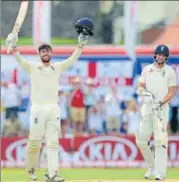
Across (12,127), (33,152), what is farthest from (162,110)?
(12,127)

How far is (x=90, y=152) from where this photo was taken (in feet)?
61.3

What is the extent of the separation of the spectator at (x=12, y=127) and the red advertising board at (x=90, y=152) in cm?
178

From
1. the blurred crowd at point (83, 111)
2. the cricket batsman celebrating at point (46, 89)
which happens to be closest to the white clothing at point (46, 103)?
the cricket batsman celebrating at point (46, 89)

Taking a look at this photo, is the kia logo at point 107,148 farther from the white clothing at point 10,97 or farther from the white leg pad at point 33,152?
the white leg pad at point 33,152

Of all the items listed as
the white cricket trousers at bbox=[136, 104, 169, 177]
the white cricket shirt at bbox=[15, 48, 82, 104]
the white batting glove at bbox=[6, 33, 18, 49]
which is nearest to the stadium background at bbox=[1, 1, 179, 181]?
the white cricket trousers at bbox=[136, 104, 169, 177]

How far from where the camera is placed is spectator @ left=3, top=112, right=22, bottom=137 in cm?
2053

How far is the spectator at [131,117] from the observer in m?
20.1

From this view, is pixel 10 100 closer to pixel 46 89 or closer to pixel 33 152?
pixel 33 152

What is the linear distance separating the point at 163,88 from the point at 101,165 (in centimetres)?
539

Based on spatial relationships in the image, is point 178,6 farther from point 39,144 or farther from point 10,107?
point 39,144

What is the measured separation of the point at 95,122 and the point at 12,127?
184cm

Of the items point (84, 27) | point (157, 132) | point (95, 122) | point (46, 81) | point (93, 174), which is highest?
point (84, 27)

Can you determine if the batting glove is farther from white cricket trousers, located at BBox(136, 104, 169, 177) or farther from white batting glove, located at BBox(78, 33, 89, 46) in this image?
white batting glove, located at BBox(78, 33, 89, 46)

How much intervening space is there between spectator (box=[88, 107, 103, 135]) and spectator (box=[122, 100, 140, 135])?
1.89ft
